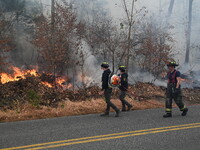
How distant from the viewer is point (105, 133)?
6062 millimetres

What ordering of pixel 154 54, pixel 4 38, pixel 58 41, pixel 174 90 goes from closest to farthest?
pixel 174 90
pixel 58 41
pixel 154 54
pixel 4 38

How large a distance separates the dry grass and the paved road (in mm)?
843

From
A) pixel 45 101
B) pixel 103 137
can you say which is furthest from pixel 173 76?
pixel 45 101

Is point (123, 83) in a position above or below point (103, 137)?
above

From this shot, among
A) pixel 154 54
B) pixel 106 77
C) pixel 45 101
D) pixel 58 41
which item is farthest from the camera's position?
pixel 154 54

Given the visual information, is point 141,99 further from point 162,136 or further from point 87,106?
point 162,136

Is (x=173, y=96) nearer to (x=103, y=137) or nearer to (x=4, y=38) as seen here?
(x=103, y=137)

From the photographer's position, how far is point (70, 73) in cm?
1681

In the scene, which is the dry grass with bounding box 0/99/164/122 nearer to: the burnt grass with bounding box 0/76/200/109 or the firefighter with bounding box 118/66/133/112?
the burnt grass with bounding box 0/76/200/109

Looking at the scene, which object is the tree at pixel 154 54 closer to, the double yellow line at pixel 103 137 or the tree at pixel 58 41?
the tree at pixel 58 41

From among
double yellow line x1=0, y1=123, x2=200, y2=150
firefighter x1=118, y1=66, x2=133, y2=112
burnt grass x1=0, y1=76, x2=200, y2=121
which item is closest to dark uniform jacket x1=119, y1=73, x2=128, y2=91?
firefighter x1=118, y1=66, x2=133, y2=112

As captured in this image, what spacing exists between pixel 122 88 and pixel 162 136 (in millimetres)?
3878

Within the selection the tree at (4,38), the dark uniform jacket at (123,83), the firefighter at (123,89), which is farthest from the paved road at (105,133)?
the tree at (4,38)

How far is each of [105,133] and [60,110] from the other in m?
3.28
